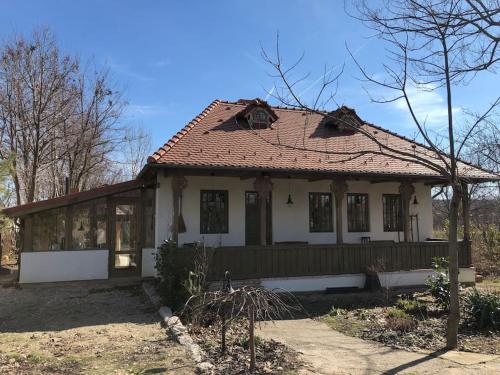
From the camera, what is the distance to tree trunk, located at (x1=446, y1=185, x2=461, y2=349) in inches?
273

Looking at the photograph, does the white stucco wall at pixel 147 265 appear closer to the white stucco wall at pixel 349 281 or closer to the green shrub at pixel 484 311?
the white stucco wall at pixel 349 281

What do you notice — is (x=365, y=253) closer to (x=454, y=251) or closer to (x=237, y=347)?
(x=454, y=251)

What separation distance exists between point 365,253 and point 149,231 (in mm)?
6699

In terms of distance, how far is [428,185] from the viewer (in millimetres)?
16297

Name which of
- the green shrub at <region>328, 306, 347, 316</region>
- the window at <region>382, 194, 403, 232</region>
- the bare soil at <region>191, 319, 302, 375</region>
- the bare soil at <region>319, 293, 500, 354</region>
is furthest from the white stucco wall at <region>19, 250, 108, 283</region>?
the window at <region>382, 194, 403, 232</region>

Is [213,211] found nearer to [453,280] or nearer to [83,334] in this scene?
[83,334]

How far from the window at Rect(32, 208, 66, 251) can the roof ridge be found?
403 cm

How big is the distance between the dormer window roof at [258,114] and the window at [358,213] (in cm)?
377

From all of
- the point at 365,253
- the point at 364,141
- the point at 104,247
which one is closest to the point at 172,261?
the point at 104,247

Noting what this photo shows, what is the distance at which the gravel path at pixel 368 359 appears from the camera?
5.91 meters

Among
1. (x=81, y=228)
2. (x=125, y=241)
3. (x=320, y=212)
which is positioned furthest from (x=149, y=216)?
(x=320, y=212)

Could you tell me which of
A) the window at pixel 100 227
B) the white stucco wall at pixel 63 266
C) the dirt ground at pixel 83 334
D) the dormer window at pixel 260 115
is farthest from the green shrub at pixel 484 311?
the window at pixel 100 227

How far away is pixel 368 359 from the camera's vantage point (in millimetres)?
6453

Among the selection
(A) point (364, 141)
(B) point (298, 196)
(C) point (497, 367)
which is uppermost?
(A) point (364, 141)
